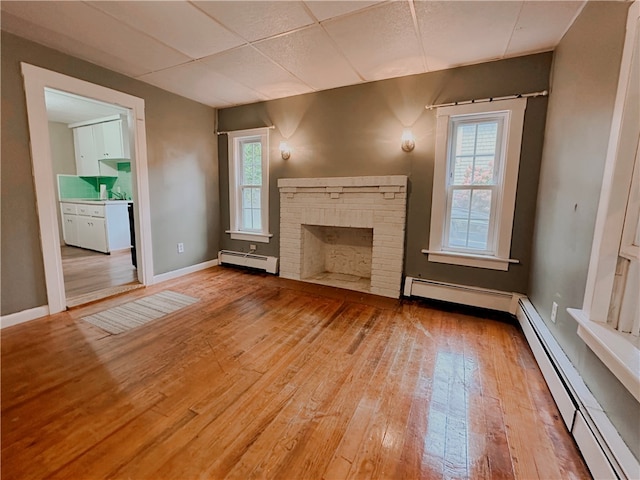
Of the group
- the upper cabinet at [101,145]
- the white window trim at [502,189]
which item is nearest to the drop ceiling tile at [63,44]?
the upper cabinet at [101,145]

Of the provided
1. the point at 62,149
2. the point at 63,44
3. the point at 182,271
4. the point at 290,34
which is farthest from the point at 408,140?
the point at 62,149

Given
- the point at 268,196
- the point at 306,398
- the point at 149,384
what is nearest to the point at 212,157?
the point at 268,196

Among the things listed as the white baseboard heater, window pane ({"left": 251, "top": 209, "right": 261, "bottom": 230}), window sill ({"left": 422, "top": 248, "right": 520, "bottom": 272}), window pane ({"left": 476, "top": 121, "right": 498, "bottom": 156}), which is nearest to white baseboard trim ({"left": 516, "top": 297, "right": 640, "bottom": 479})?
window sill ({"left": 422, "top": 248, "right": 520, "bottom": 272})

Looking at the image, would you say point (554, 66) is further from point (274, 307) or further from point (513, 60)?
point (274, 307)

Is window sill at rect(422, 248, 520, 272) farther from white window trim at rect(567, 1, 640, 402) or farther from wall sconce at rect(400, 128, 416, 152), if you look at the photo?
white window trim at rect(567, 1, 640, 402)

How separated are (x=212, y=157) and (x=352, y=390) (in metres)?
3.89

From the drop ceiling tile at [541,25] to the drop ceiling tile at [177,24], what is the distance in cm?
221

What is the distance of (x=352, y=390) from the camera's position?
67.3 inches

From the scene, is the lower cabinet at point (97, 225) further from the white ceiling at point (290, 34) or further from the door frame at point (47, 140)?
the white ceiling at point (290, 34)

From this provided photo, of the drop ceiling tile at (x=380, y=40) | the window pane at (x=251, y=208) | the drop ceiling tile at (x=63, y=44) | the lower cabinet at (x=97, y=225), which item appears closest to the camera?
the drop ceiling tile at (x=380, y=40)

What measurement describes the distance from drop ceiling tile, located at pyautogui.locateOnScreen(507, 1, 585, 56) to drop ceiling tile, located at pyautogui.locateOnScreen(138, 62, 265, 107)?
2.79 metres

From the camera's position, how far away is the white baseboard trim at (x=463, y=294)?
2770 mm

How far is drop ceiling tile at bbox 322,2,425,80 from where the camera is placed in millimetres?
2004

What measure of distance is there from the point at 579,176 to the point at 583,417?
4.52 feet
